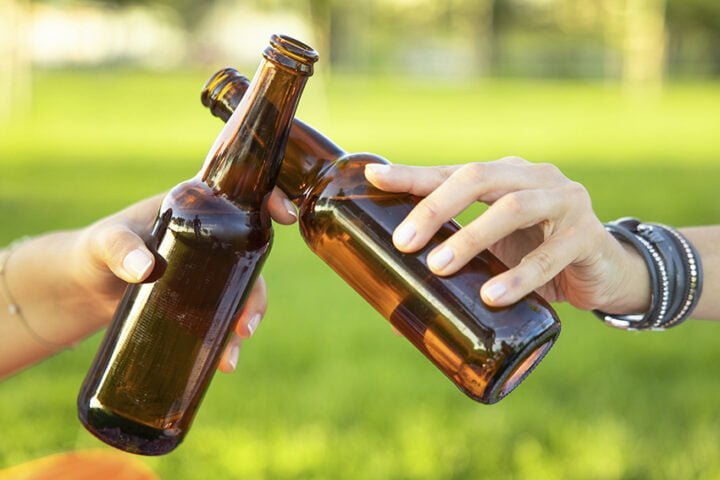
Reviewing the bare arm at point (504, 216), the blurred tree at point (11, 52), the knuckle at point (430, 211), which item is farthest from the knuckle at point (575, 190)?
the blurred tree at point (11, 52)

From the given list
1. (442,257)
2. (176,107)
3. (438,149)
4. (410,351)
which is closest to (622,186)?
(438,149)

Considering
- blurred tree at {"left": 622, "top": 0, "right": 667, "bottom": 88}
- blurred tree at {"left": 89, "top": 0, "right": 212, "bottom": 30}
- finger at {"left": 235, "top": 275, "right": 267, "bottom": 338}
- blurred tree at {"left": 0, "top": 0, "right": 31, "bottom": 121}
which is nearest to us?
finger at {"left": 235, "top": 275, "right": 267, "bottom": 338}

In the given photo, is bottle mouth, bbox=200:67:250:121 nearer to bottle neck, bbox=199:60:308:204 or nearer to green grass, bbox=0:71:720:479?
bottle neck, bbox=199:60:308:204

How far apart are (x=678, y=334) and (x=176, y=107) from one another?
56.8ft

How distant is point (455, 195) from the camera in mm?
1318

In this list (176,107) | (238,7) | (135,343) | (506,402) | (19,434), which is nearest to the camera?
(135,343)

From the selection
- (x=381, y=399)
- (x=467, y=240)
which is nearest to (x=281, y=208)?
(x=467, y=240)

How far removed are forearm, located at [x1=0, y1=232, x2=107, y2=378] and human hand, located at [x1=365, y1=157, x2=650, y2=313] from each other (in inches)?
29.4

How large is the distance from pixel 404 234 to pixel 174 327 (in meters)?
0.39

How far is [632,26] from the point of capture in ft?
117

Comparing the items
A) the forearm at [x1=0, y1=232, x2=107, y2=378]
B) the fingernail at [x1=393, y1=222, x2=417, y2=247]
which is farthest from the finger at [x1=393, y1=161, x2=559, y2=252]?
the forearm at [x1=0, y1=232, x2=107, y2=378]

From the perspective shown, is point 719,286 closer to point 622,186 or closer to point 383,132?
point 622,186

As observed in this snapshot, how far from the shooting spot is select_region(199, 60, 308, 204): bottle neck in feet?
4.76

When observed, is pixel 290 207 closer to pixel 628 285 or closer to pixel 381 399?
pixel 628 285
